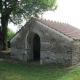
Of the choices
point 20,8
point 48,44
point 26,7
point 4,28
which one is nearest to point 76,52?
point 48,44

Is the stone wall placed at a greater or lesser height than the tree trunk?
lesser

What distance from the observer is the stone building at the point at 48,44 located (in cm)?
1502

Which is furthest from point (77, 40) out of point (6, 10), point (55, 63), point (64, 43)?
point (6, 10)

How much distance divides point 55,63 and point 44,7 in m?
10.3

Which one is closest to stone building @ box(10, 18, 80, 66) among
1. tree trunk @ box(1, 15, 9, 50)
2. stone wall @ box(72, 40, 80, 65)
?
stone wall @ box(72, 40, 80, 65)

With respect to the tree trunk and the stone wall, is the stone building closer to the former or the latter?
the stone wall

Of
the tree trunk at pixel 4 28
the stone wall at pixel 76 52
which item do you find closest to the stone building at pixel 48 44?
the stone wall at pixel 76 52

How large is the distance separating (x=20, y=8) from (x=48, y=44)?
390 inches

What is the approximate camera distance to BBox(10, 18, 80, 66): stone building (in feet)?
49.3

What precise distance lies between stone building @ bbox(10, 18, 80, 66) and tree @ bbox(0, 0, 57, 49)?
5748 millimetres

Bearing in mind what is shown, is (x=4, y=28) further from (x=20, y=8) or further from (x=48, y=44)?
(x=48, y=44)

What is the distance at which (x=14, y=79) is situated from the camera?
11.6m

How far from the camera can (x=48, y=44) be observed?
1627 centimetres

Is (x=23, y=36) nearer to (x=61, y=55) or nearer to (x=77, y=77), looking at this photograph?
(x=61, y=55)
